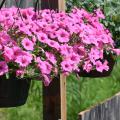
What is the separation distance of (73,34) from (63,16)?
0.20m

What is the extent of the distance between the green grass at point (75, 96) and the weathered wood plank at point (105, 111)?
2.22 feet

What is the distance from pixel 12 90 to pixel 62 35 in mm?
362

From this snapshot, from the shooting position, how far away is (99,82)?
17.0 ft

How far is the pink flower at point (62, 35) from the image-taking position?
7.67 ft

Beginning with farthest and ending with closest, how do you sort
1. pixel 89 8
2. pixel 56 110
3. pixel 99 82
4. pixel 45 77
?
pixel 99 82 < pixel 89 8 < pixel 56 110 < pixel 45 77

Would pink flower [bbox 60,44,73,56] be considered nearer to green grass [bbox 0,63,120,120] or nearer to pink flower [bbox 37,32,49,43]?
pink flower [bbox 37,32,49,43]

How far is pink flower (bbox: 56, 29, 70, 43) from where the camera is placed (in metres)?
2.34

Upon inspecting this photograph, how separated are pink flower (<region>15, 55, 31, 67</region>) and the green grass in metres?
2.17

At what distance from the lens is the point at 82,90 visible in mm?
4887

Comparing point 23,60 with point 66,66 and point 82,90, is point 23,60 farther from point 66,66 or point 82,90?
point 82,90

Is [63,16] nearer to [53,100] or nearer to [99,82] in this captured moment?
[53,100]

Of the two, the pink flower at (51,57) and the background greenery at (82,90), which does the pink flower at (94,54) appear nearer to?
the pink flower at (51,57)

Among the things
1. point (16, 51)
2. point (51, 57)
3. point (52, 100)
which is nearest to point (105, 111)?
point (52, 100)

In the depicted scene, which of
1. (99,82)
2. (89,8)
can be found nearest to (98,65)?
(89,8)
